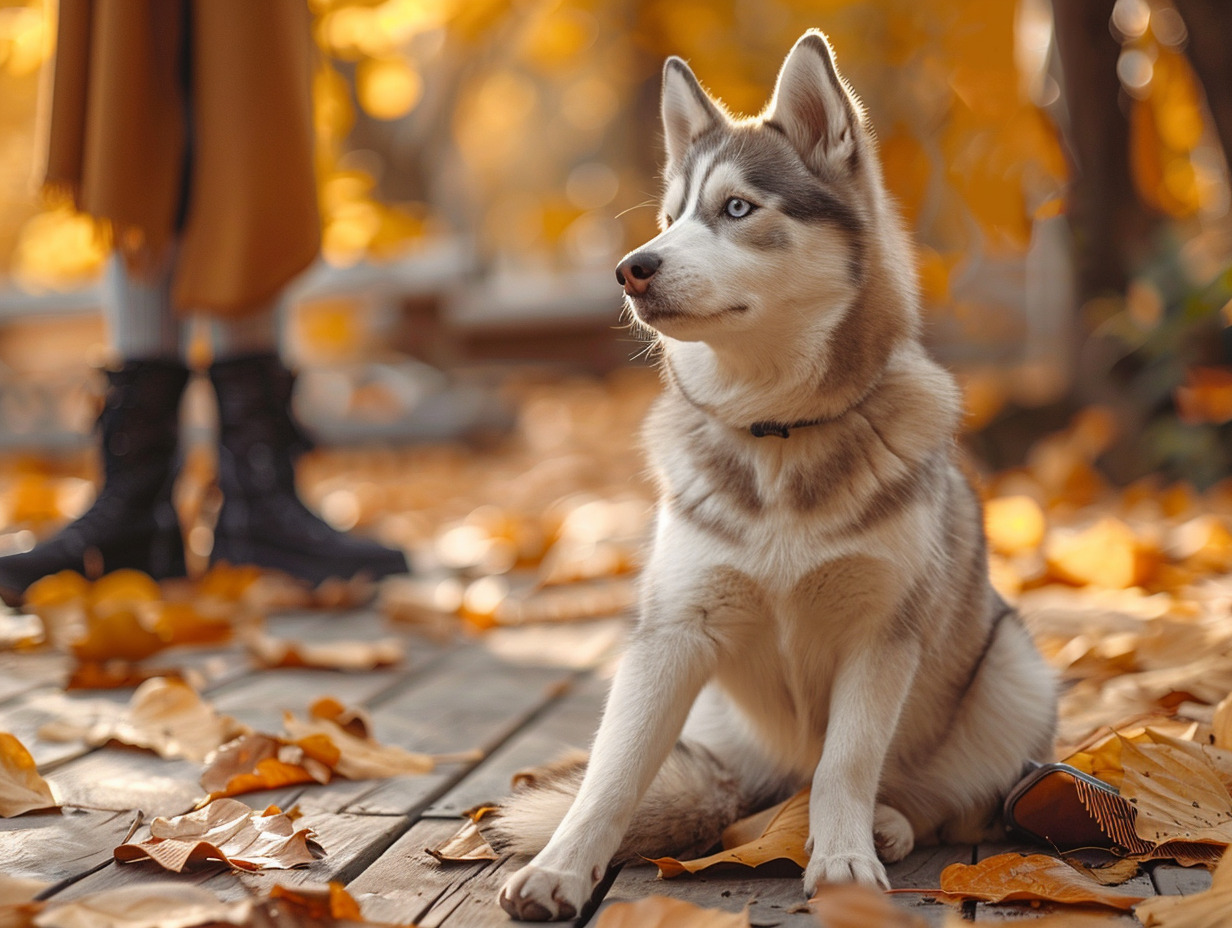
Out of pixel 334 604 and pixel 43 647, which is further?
pixel 334 604

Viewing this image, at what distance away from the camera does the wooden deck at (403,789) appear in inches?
56.6

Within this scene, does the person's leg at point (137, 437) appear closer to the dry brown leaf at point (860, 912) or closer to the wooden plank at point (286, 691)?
the wooden plank at point (286, 691)

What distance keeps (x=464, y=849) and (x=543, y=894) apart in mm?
236

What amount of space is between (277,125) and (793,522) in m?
2.13

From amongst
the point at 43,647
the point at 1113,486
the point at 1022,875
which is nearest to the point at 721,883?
the point at 1022,875

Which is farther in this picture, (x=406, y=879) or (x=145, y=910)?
(x=406, y=879)

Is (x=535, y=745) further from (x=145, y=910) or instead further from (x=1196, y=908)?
(x=1196, y=908)

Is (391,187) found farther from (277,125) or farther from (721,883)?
(721,883)

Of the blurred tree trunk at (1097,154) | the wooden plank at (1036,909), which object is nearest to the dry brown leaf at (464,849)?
the wooden plank at (1036,909)

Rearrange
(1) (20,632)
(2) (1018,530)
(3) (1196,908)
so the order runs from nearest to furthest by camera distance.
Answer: (3) (1196,908), (1) (20,632), (2) (1018,530)

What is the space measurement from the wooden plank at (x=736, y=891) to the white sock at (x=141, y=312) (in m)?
2.33

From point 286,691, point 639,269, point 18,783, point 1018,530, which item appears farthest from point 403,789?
point 1018,530

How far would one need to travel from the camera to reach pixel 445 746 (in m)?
2.10

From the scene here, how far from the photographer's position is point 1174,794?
5.20 ft
